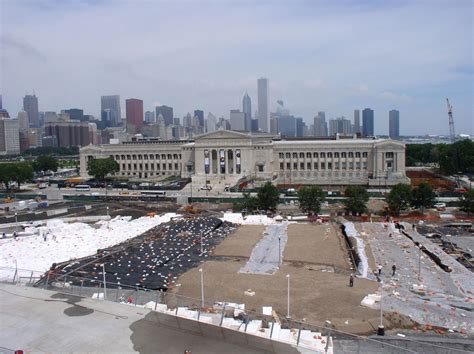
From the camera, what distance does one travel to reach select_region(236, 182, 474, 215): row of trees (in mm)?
53812

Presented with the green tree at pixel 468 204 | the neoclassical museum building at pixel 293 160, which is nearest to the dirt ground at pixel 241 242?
the green tree at pixel 468 204

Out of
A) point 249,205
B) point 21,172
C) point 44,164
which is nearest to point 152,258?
point 249,205

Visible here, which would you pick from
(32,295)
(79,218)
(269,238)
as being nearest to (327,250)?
(269,238)

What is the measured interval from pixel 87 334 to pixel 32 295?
4400mm

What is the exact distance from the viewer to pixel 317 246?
1411 inches

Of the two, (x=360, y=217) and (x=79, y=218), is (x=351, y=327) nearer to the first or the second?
(x=360, y=217)

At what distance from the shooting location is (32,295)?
15.3m

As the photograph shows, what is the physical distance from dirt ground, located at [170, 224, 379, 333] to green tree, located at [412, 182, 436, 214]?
978 inches

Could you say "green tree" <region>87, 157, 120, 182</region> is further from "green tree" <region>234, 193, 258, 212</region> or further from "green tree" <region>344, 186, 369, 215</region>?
"green tree" <region>344, 186, 369, 215</region>

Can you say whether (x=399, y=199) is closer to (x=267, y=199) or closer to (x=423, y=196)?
(x=423, y=196)

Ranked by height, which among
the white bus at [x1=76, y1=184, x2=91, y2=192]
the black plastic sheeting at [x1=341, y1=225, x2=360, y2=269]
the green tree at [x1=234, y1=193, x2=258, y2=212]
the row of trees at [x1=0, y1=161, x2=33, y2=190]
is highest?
the row of trees at [x1=0, y1=161, x2=33, y2=190]

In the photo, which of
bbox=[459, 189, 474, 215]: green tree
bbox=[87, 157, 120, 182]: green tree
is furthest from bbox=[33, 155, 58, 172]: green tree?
bbox=[459, 189, 474, 215]: green tree

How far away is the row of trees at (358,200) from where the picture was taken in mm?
53812

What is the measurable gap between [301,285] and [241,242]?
12.2 meters
